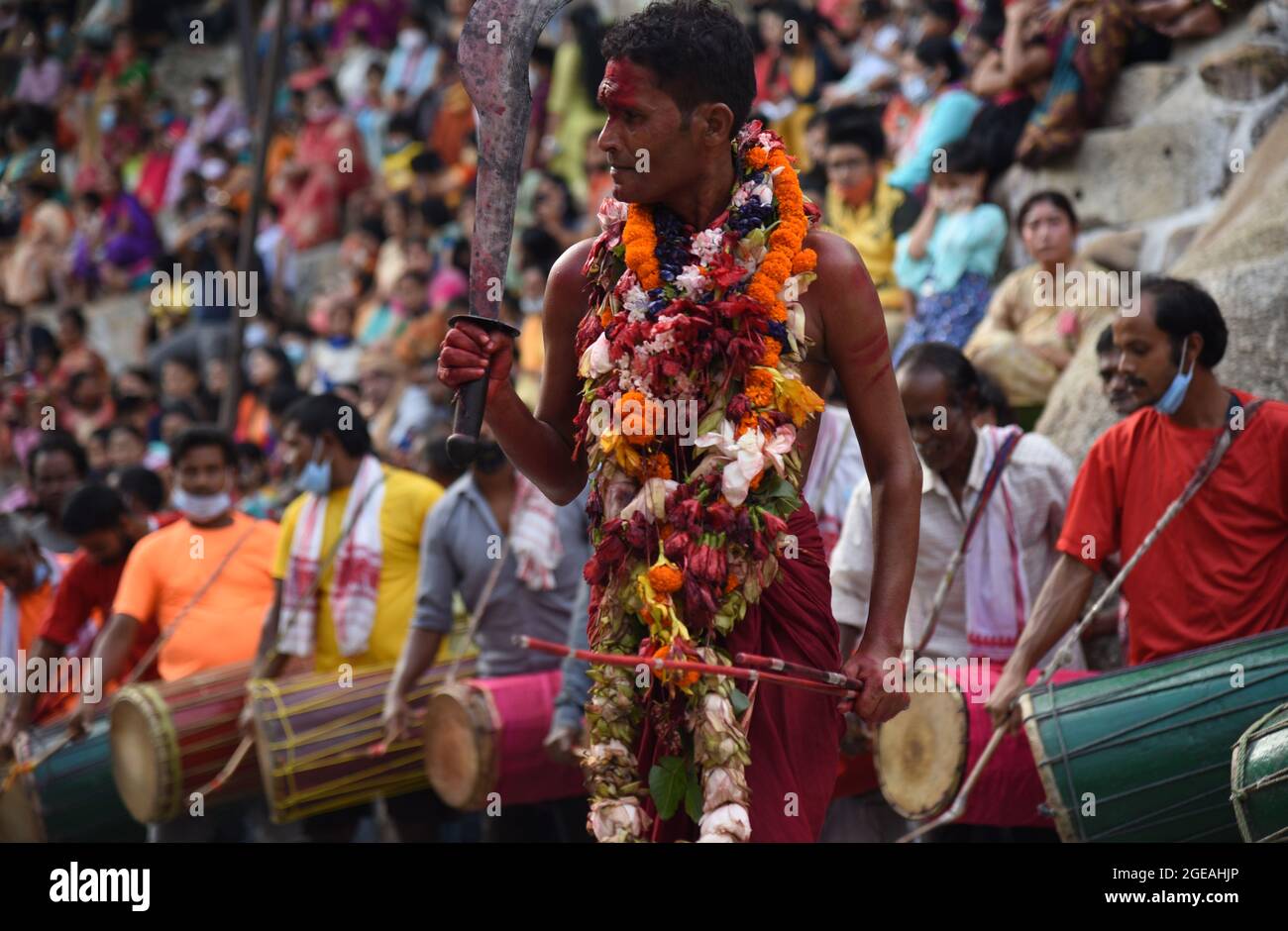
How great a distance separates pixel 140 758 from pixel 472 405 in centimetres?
477

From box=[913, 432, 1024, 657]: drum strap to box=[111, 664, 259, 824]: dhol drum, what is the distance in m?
3.32

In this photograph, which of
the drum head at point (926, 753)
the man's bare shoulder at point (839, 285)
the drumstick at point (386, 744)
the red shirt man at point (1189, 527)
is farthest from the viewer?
the drumstick at point (386, 744)

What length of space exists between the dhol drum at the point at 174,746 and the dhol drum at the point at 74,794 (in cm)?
16

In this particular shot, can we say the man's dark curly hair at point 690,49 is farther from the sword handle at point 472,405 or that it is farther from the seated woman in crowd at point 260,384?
the seated woman in crowd at point 260,384

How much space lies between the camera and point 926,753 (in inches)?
221

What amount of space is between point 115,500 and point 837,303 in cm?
576

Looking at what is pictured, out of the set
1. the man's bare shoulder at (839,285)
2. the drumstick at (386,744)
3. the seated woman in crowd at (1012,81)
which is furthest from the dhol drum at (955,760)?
the seated woman in crowd at (1012,81)

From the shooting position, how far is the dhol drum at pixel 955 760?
5547 millimetres

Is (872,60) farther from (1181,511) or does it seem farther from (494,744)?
(1181,511)

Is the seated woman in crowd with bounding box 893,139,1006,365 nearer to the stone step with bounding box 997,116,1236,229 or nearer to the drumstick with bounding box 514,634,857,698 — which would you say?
the stone step with bounding box 997,116,1236,229

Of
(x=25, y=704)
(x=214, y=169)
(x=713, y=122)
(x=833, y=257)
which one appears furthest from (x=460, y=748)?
(x=214, y=169)

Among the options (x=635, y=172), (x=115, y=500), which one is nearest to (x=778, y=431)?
(x=635, y=172)

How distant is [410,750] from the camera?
7.57 meters

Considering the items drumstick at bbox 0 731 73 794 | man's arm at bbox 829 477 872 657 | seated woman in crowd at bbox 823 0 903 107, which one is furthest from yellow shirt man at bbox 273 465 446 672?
seated woman in crowd at bbox 823 0 903 107
